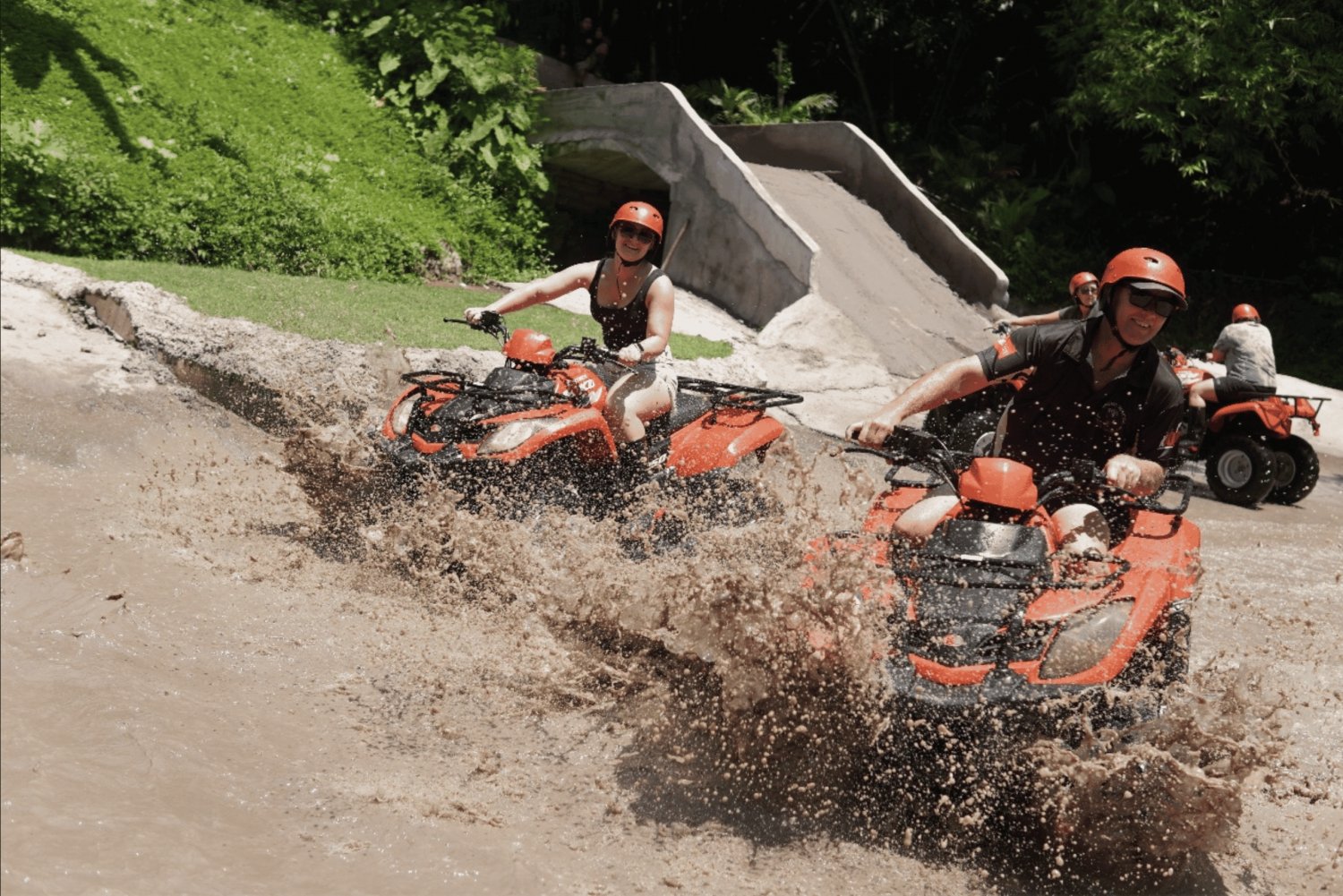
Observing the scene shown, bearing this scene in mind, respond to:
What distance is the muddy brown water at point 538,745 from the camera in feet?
11.6

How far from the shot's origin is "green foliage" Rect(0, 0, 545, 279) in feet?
34.7

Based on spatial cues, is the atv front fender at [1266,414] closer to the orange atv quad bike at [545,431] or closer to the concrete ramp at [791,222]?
the concrete ramp at [791,222]

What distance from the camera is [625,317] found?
6805 mm

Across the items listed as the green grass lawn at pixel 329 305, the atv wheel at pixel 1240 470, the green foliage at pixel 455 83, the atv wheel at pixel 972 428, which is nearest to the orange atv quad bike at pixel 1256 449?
the atv wheel at pixel 1240 470

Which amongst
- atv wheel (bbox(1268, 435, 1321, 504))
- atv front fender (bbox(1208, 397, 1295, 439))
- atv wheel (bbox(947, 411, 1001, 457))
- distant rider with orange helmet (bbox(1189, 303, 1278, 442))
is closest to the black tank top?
atv wheel (bbox(947, 411, 1001, 457))

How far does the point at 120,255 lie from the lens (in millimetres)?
10672

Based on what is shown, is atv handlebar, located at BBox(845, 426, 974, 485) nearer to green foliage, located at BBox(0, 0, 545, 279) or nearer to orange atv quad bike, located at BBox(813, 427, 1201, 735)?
orange atv quad bike, located at BBox(813, 427, 1201, 735)

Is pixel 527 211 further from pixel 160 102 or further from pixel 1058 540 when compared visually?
pixel 1058 540

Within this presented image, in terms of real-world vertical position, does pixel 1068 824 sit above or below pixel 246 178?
above

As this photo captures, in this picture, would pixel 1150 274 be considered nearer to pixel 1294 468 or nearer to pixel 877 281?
pixel 1294 468

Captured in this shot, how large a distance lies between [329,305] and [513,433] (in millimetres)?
4489

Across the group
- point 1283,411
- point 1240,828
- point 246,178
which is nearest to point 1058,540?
point 1240,828

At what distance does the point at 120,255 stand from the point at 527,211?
17.6 ft

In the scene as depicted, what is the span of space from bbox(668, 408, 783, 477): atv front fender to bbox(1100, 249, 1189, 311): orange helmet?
2496 mm
